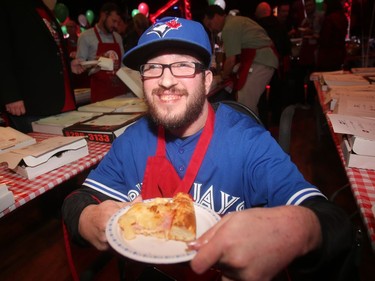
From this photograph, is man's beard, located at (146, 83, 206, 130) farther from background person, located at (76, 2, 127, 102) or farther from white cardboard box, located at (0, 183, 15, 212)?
background person, located at (76, 2, 127, 102)

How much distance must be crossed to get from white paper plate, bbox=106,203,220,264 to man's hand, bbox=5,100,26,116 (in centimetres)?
191

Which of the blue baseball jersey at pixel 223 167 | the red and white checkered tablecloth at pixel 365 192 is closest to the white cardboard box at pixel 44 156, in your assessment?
the blue baseball jersey at pixel 223 167

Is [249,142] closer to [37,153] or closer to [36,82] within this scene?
[37,153]

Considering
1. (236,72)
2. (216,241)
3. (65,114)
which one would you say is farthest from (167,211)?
(236,72)

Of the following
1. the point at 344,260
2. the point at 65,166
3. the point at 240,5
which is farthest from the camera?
the point at 240,5

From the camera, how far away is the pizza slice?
858 millimetres

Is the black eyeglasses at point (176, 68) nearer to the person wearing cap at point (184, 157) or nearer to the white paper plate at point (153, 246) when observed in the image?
the person wearing cap at point (184, 157)

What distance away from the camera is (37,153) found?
5.01 feet

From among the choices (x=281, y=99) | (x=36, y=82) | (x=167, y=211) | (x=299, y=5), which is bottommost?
(x=281, y=99)

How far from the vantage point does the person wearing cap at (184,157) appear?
112 cm

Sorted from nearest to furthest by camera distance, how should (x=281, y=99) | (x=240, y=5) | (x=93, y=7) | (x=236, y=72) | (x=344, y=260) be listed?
(x=344, y=260) → (x=236, y=72) → (x=281, y=99) → (x=93, y=7) → (x=240, y=5)

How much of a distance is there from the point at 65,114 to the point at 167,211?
6.93ft

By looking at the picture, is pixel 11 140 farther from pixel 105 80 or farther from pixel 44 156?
pixel 105 80

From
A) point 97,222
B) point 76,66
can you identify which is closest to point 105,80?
point 76,66
